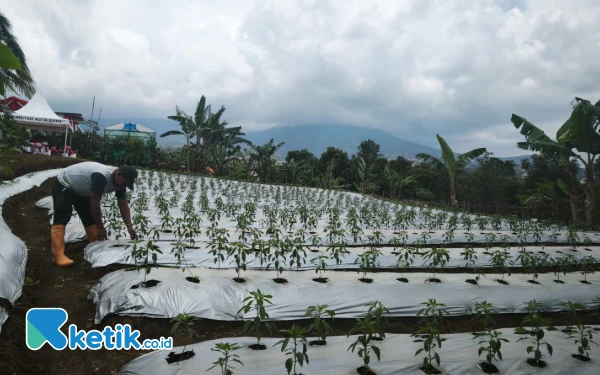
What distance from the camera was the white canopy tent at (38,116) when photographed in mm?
16672

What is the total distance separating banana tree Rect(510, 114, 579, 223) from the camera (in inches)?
444

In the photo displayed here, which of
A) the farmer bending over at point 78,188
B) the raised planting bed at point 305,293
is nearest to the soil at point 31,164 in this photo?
the farmer bending over at point 78,188

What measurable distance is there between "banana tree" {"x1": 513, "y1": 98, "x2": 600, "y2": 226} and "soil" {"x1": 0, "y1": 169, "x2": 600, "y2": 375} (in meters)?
8.82

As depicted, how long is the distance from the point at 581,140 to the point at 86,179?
13.8 m

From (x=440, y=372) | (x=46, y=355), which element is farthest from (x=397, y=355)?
(x=46, y=355)

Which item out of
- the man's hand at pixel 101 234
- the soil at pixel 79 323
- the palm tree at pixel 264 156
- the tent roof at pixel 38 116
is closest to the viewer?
the soil at pixel 79 323

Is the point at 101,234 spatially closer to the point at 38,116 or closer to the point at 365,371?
the point at 365,371

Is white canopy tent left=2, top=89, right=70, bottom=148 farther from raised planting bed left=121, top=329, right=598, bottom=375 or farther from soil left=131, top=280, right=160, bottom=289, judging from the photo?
raised planting bed left=121, top=329, right=598, bottom=375

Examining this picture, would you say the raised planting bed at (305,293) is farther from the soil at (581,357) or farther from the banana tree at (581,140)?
the banana tree at (581,140)

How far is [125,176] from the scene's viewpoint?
4.25 meters

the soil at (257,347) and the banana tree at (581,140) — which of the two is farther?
the banana tree at (581,140)

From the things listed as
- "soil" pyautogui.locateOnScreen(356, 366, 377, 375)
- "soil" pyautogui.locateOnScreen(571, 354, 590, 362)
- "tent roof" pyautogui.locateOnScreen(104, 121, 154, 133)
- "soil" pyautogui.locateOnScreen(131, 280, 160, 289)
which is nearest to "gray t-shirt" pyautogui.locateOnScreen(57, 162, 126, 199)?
"soil" pyautogui.locateOnScreen(131, 280, 160, 289)

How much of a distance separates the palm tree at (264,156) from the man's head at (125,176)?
54.2 feet

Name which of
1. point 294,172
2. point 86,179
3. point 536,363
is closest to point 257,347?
point 536,363
